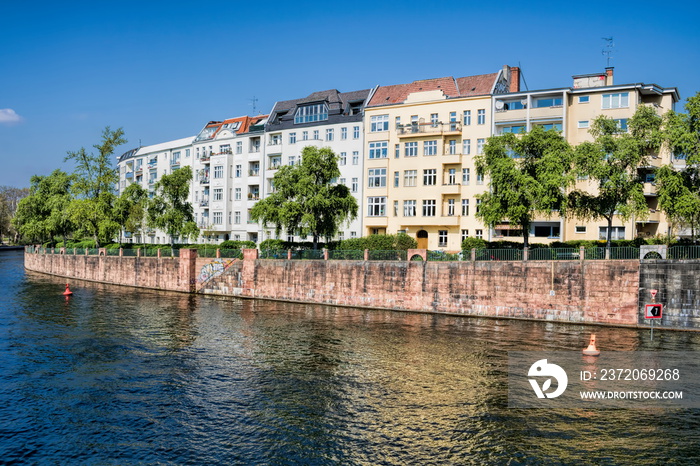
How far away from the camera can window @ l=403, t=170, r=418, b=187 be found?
62281 millimetres

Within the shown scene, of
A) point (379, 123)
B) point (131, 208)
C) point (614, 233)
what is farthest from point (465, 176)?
point (131, 208)

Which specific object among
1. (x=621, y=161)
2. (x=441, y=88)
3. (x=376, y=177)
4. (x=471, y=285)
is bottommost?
(x=471, y=285)

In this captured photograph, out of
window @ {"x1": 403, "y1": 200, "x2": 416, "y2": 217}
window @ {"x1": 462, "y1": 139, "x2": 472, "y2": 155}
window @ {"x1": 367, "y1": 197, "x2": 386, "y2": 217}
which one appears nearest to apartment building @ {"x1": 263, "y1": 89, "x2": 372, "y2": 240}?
window @ {"x1": 367, "y1": 197, "x2": 386, "y2": 217}

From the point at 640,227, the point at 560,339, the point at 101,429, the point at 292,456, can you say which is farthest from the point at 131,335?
the point at 640,227

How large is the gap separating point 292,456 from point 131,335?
814 inches

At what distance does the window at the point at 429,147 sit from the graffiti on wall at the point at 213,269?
24.3 meters

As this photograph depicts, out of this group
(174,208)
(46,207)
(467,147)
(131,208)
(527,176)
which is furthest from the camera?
(46,207)

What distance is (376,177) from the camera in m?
64.9

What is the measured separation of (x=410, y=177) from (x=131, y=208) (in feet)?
133

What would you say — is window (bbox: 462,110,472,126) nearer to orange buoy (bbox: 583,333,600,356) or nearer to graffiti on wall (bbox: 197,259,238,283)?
graffiti on wall (bbox: 197,259,238,283)

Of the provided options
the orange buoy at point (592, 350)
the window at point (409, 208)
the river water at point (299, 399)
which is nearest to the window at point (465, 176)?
the window at point (409, 208)

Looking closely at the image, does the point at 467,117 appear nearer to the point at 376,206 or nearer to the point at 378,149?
the point at 378,149

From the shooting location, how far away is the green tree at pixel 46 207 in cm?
8894

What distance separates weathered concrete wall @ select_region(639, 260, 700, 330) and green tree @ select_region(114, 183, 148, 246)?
62.3 metres
